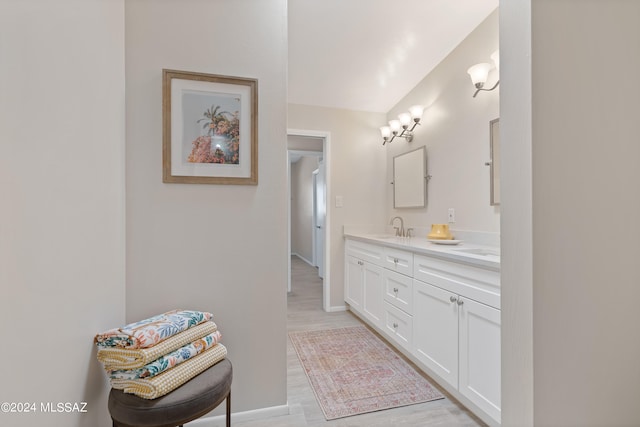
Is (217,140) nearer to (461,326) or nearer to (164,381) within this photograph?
(164,381)

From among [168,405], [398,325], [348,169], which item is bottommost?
[398,325]

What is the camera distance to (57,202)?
87cm

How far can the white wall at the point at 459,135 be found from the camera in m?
2.16

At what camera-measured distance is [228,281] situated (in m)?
1.52

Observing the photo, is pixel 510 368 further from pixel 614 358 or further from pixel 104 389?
pixel 104 389

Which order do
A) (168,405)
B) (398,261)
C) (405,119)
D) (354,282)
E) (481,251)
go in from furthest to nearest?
(354,282) → (405,119) → (398,261) → (481,251) → (168,405)

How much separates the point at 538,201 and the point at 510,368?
1.57 ft

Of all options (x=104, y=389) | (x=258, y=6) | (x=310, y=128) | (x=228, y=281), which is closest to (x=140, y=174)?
(x=228, y=281)

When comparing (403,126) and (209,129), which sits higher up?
(403,126)

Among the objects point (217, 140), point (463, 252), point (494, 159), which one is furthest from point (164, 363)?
point (494, 159)

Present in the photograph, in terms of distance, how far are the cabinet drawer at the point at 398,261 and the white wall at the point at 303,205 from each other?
3.81m

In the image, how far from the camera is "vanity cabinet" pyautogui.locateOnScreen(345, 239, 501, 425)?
56.9 inches

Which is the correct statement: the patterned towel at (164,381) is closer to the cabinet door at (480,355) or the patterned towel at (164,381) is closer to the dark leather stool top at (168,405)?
the dark leather stool top at (168,405)

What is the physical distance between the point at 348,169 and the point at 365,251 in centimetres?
99
